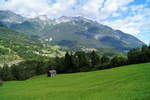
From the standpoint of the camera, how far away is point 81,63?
4114 inches

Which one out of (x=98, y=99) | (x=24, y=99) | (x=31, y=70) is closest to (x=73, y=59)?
(x=31, y=70)

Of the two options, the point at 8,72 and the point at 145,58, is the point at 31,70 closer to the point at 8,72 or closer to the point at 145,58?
the point at 8,72

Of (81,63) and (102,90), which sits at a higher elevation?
(81,63)

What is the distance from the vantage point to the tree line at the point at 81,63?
86.6 meters

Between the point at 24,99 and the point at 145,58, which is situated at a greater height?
the point at 145,58

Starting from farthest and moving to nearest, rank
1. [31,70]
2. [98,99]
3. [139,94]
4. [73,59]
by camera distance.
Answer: [31,70] < [73,59] < [98,99] < [139,94]

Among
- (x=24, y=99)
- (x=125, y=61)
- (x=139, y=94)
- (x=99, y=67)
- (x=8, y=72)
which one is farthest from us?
(x=8, y=72)

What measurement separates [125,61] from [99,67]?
13299 mm

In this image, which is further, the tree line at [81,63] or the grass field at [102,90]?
the tree line at [81,63]

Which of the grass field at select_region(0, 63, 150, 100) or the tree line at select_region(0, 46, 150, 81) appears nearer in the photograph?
the grass field at select_region(0, 63, 150, 100)

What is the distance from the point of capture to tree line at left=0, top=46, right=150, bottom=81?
86.6 metres

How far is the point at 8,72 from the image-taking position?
387ft

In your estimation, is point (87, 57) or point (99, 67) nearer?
point (99, 67)

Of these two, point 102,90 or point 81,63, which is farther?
point 81,63
